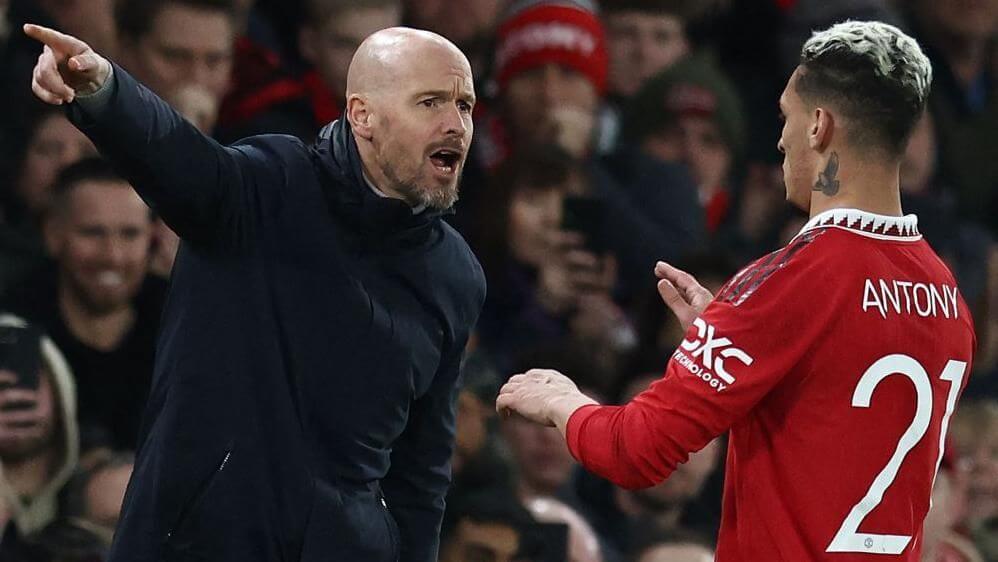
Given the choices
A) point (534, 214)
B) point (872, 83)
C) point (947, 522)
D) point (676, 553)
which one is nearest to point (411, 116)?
point (872, 83)

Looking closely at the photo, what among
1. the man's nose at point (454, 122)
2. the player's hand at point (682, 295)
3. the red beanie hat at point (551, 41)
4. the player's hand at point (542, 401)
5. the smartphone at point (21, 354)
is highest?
the man's nose at point (454, 122)

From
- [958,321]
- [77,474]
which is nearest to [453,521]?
[77,474]

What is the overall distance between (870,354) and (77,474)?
7.66 feet

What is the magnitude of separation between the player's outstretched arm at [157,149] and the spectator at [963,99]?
461 centimetres

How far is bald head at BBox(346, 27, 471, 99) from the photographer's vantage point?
10.1 ft

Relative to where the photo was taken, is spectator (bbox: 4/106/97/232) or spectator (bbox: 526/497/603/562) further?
spectator (bbox: 4/106/97/232)

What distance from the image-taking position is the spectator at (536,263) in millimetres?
5496

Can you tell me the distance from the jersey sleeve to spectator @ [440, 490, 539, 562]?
1.74 metres

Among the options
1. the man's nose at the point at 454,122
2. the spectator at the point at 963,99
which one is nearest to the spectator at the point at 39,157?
the man's nose at the point at 454,122

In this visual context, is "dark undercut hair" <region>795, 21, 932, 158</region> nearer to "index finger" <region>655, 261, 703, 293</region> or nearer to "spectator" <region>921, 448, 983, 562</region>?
"index finger" <region>655, 261, 703, 293</region>

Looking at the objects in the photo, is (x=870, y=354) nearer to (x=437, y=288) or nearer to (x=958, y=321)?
(x=958, y=321)

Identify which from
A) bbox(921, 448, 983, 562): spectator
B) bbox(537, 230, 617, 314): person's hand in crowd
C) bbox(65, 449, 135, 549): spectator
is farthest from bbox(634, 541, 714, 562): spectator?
bbox(65, 449, 135, 549): spectator

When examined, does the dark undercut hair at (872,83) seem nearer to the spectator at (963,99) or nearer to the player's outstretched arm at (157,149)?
the player's outstretched arm at (157,149)

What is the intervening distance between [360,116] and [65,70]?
24.5 inches
